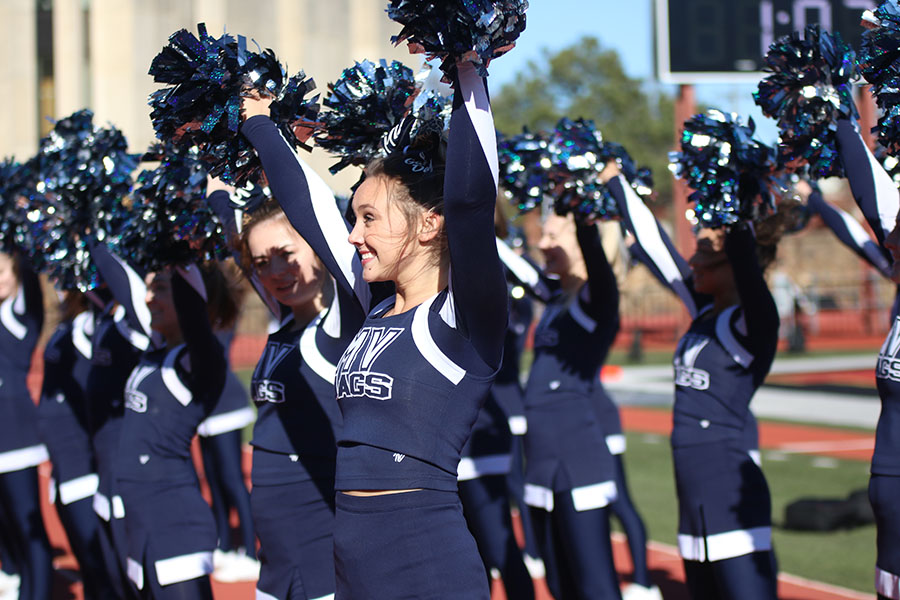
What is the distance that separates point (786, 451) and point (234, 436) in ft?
15.7

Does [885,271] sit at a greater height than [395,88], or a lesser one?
lesser

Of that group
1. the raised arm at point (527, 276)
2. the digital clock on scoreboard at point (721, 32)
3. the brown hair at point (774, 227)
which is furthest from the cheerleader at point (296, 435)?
the digital clock on scoreboard at point (721, 32)

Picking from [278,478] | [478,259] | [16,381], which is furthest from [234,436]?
[478,259]

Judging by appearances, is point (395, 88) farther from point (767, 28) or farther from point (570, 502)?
point (767, 28)

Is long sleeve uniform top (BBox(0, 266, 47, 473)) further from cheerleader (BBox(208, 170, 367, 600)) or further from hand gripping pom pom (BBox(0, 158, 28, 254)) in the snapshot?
cheerleader (BBox(208, 170, 367, 600))

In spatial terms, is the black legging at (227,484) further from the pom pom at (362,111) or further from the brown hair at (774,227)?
the pom pom at (362,111)

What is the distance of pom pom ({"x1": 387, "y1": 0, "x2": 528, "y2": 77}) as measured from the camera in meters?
1.86

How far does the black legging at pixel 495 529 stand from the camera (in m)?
3.83

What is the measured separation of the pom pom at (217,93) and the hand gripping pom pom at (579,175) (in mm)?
1444

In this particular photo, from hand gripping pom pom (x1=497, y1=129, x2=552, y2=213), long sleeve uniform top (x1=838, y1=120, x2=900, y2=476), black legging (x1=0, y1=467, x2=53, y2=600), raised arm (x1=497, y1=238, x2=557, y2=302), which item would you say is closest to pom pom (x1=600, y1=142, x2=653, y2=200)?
hand gripping pom pom (x1=497, y1=129, x2=552, y2=213)

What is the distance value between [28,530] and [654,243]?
2949mm

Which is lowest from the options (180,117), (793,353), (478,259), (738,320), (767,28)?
(793,353)

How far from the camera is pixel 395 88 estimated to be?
2.70 meters

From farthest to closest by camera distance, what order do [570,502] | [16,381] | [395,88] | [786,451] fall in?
[786,451] → [16,381] → [570,502] → [395,88]
